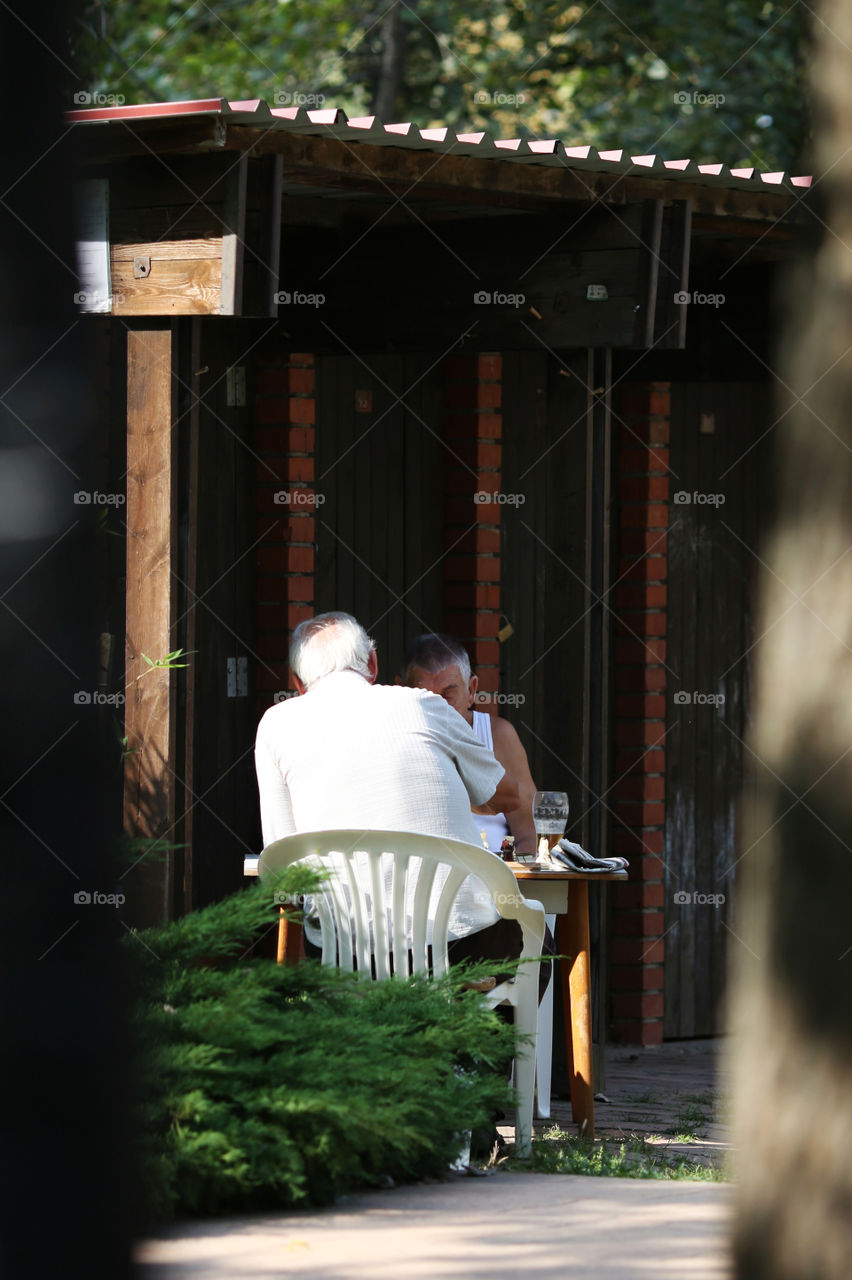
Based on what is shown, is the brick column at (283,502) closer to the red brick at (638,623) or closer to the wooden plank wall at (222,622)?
the wooden plank wall at (222,622)

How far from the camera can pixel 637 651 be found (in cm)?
773

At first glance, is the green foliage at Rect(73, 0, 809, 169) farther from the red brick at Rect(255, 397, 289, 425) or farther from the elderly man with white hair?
→ the elderly man with white hair

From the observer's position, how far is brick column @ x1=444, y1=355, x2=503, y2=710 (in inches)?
285

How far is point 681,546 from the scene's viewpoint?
7.91m

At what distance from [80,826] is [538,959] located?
11.2ft

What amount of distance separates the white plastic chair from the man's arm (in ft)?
3.77

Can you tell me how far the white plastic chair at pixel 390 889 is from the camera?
14.9 feet

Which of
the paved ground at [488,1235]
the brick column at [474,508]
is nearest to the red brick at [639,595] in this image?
the brick column at [474,508]

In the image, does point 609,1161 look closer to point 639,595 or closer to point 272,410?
point 272,410

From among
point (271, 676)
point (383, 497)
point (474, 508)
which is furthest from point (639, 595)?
point (271, 676)

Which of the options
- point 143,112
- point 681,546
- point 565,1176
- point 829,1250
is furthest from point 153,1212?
point 681,546

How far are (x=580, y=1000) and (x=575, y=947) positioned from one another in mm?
168

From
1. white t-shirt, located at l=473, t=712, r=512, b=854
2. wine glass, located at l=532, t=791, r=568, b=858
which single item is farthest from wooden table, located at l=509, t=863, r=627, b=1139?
white t-shirt, located at l=473, t=712, r=512, b=854

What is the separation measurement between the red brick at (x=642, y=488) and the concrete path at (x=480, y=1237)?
4.42m
